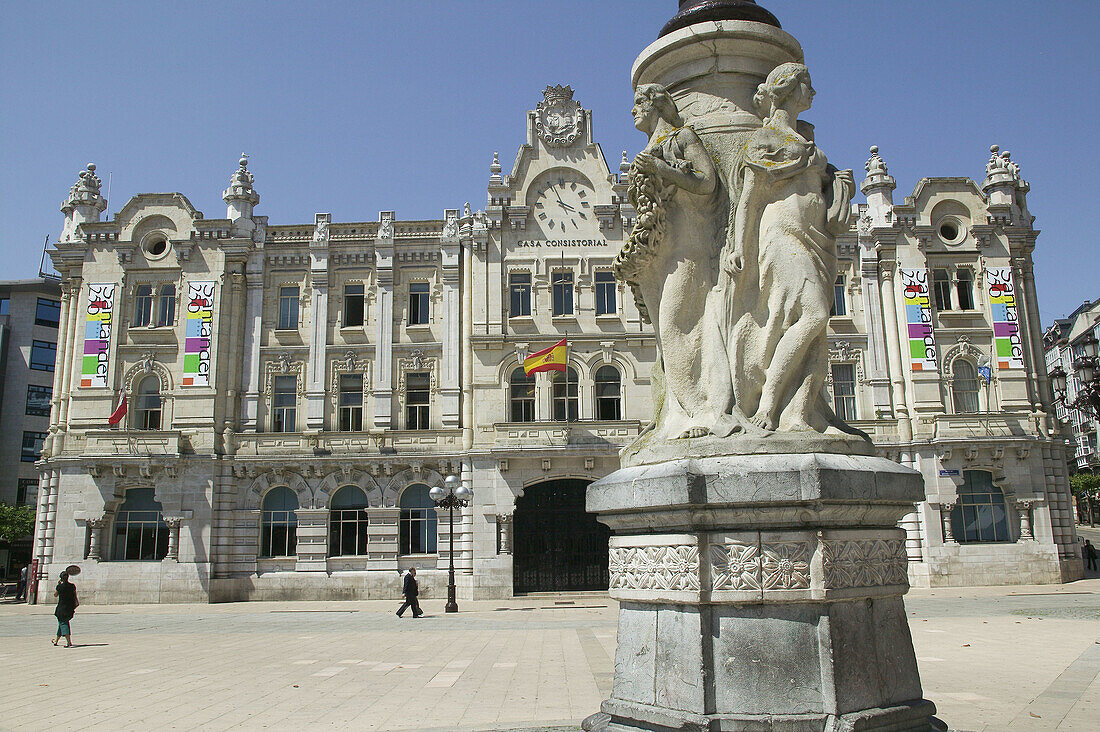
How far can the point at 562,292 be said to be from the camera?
34.8 m

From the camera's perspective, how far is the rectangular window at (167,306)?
3578 cm

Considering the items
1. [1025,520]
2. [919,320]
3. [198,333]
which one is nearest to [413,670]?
[198,333]

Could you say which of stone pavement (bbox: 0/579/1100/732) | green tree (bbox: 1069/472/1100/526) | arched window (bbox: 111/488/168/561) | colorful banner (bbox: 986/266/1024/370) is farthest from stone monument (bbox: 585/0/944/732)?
green tree (bbox: 1069/472/1100/526)

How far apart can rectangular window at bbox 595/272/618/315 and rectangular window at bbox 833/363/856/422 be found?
33.2 ft

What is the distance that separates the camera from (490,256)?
1380 inches

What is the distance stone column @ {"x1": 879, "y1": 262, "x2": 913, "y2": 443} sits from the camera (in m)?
34.4

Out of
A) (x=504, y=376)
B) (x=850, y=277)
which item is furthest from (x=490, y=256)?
(x=850, y=277)

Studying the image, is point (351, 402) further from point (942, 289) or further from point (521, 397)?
point (942, 289)

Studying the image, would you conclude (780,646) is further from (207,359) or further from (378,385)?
(207,359)

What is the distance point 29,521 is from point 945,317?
46.4m

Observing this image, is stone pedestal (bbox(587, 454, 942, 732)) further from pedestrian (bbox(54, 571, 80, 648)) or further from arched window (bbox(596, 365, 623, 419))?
arched window (bbox(596, 365, 623, 419))

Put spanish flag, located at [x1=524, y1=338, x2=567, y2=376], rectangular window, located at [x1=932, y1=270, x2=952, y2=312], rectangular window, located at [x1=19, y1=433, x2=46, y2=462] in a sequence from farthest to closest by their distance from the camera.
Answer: rectangular window, located at [x1=19, y1=433, x2=46, y2=462]
rectangular window, located at [x1=932, y1=270, x2=952, y2=312]
spanish flag, located at [x1=524, y1=338, x2=567, y2=376]

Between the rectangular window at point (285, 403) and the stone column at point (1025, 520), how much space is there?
1181 inches

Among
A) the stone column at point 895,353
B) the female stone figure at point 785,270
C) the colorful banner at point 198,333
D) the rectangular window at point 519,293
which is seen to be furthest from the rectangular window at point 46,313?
the female stone figure at point 785,270
